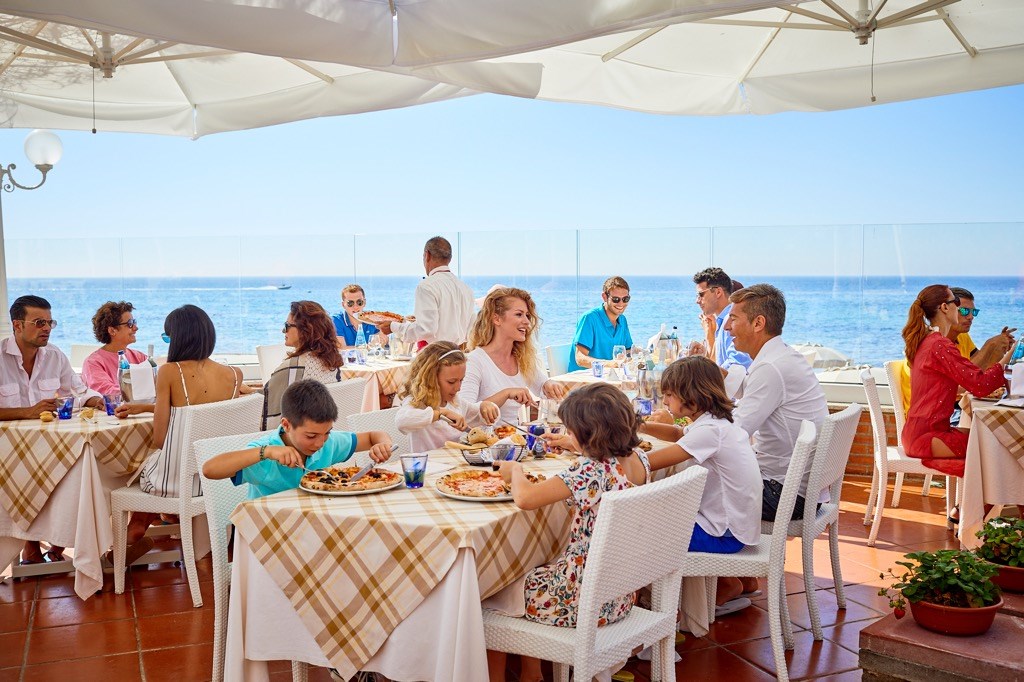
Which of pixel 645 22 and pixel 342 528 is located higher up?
pixel 645 22

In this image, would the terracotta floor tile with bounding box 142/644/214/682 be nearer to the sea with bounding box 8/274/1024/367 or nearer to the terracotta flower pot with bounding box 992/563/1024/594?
the sea with bounding box 8/274/1024/367

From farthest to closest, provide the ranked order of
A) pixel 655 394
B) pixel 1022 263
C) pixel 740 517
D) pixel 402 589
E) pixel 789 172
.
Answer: pixel 789 172 < pixel 1022 263 < pixel 655 394 < pixel 740 517 < pixel 402 589

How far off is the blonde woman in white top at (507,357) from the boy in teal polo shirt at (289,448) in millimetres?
1231

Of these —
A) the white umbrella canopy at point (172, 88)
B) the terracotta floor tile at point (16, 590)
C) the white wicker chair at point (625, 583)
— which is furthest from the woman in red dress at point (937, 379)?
the terracotta floor tile at point (16, 590)

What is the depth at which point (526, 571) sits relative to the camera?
→ 280 centimetres

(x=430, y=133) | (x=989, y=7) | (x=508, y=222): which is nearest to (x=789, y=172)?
(x=508, y=222)

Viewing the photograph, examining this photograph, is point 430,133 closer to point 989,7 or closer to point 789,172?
point 789,172

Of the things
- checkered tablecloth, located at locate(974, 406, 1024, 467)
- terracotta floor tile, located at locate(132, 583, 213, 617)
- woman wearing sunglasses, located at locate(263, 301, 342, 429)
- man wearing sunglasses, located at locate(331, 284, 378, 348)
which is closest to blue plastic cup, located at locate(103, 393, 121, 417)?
woman wearing sunglasses, located at locate(263, 301, 342, 429)

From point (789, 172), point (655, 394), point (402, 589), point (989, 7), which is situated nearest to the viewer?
point (402, 589)

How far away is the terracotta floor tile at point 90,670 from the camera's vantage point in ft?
11.4

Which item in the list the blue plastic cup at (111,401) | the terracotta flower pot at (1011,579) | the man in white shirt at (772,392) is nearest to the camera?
the terracotta flower pot at (1011,579)

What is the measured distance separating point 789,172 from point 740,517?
133ft

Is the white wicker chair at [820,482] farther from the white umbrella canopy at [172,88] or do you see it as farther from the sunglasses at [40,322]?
the sunglasses at [40,322]

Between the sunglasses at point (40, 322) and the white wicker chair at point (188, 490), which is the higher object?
the sunglasses at point (40, 322)
